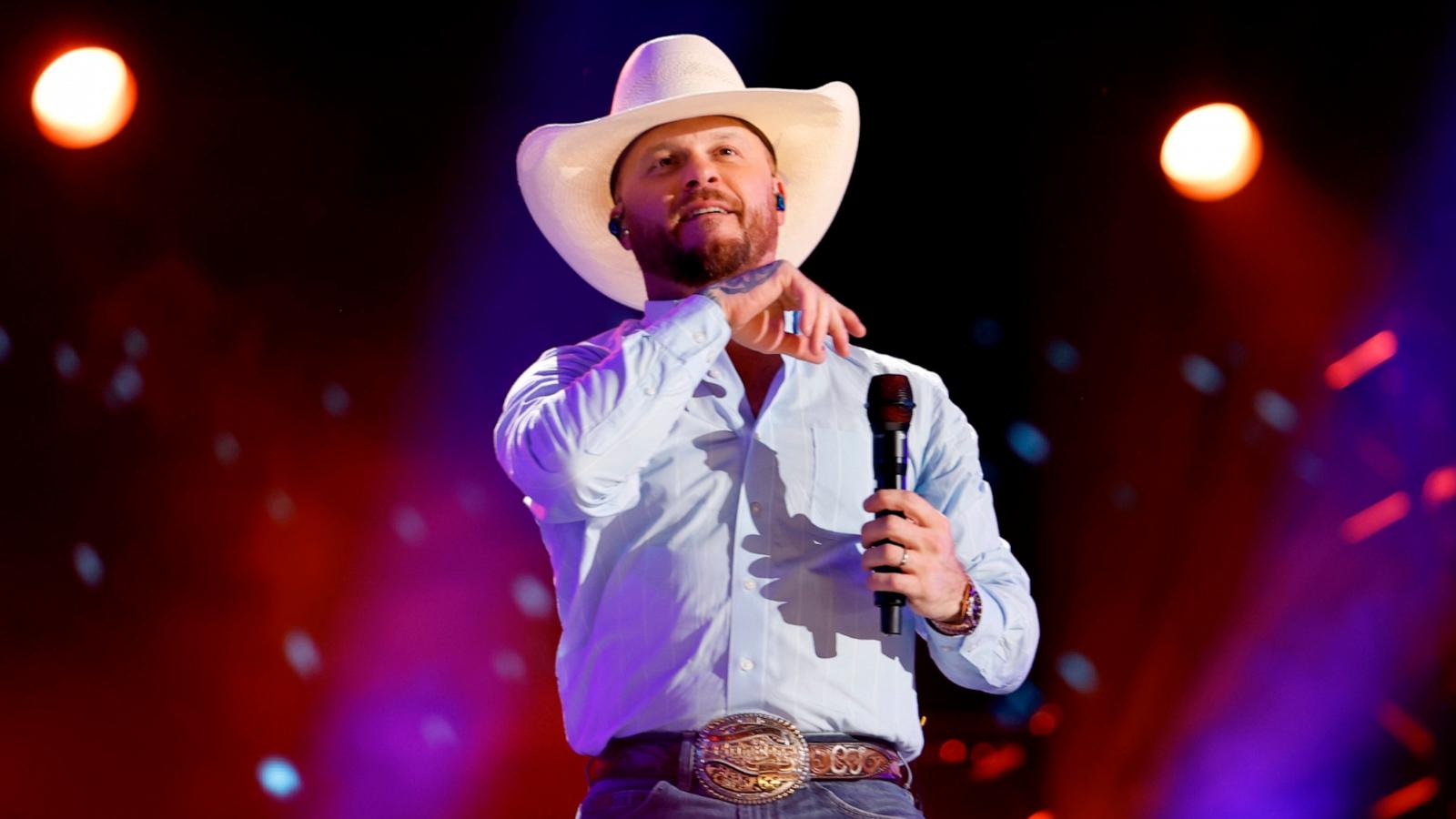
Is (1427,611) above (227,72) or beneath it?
beneath

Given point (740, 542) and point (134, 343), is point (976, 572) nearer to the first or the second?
point (740, 542)

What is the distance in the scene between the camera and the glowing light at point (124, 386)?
427cm

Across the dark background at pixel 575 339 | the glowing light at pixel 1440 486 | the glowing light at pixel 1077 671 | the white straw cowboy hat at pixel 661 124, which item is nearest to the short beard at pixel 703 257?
the white straw cowboy hat at pixel 661 124

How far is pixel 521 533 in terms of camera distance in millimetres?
4301

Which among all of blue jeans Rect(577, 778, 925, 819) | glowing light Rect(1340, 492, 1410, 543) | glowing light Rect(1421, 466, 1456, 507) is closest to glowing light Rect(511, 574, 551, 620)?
blue jeans Rect(577, 778, 925, 819)

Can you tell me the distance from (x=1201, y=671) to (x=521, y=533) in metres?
2.32

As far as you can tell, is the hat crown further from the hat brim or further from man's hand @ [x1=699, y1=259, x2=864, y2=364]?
man's hand @ [x1=699, y1=259, x2=864, y2=364]

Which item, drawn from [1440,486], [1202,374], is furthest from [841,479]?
[1440,486]

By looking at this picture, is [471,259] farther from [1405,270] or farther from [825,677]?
[1405,270]

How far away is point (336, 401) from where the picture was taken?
4.39m

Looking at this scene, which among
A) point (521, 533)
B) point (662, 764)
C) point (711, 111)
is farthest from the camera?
point (521, 533)

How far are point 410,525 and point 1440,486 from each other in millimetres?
3460

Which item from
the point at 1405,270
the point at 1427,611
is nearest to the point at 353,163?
the point at 1405,270

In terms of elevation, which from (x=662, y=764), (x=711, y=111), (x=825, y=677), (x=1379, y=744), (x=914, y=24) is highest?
(x=914, y=24)
